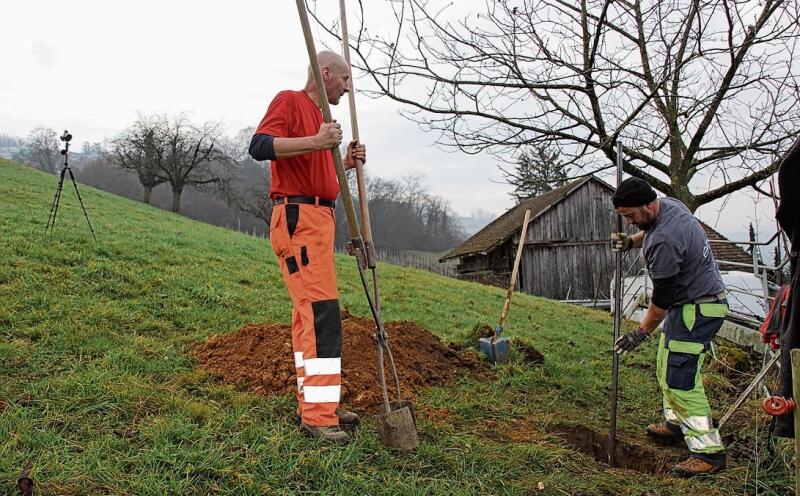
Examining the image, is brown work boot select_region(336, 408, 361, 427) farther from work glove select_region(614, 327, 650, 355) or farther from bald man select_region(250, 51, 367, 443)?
work glove select_region(614, 327, 650, 355)

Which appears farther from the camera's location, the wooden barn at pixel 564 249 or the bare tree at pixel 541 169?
the wooden barn at pixel 564 249

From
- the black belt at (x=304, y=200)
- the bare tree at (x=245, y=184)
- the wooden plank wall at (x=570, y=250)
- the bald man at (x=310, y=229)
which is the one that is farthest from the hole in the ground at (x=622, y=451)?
the bare tree at (x=245, y=184)

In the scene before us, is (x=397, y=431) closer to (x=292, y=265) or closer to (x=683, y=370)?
(x=292, y=265)

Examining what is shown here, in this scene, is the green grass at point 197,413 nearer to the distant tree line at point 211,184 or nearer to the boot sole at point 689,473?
the boot sole at point 689,473

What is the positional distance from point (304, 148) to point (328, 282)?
0.83 meters

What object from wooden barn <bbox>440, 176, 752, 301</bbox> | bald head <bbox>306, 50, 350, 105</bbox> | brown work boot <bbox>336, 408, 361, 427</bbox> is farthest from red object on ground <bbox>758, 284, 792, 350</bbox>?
wooden barn <bbox>440, 176, 752, 301</bbox>

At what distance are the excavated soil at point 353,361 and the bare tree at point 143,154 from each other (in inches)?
1622

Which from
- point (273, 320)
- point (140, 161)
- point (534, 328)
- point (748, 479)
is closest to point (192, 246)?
point (273, 320)

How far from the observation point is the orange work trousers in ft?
10.4

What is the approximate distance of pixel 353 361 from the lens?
4.56 m

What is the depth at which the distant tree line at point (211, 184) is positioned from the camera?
41719mm

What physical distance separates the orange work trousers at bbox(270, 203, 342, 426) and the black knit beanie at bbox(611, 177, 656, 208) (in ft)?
7.69

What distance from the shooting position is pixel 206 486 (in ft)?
8.47

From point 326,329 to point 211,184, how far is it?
44848 mm
